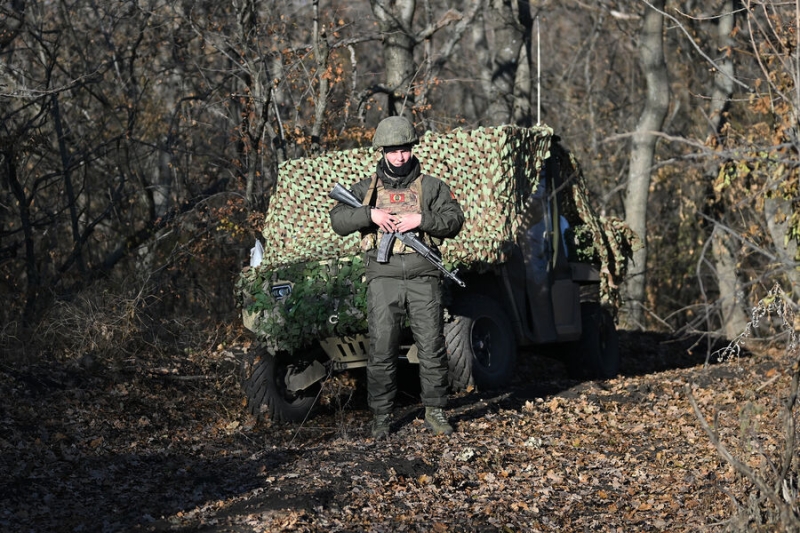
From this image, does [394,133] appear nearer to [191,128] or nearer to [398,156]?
[398,156]

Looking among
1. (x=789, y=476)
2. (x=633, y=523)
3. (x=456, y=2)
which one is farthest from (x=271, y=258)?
(x=456, y=2)

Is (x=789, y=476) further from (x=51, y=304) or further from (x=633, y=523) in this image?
(x=51, y=304)

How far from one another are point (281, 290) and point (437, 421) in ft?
5.66

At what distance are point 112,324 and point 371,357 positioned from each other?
3636mm

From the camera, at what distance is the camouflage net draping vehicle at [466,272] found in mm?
8703

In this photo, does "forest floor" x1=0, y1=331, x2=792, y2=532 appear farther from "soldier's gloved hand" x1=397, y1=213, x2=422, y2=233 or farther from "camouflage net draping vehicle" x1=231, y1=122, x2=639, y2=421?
"soldier's gloved hand" x1=397, y1=213, x2=422, y2=233

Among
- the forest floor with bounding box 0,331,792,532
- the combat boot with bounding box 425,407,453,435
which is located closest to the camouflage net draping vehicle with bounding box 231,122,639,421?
the forest floor with bounding box 0,331,792,532

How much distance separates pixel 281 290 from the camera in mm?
8766

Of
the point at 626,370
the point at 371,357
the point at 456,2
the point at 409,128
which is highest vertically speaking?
the point at 456,2

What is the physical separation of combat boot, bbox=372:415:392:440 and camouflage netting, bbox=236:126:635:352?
3.09 feet

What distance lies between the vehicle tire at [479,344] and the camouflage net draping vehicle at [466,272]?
1cm

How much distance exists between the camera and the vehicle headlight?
8742 millimetres

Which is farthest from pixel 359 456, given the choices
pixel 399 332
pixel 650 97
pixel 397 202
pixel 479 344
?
pixel 650 97

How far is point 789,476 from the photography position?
18.3ft
